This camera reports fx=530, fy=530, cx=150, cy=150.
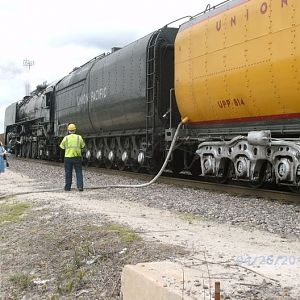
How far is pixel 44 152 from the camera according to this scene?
107ft

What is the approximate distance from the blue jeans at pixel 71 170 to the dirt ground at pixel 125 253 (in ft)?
12.4

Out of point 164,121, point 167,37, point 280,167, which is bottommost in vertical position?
point 280,167

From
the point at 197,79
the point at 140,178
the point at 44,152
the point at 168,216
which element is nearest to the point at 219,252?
the point at 168,216

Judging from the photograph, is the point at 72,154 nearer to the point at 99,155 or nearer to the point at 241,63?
the point at 241,63

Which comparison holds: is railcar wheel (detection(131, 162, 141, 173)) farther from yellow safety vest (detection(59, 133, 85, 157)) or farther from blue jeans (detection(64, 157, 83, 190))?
blue jeans (detection(64, 157, 83, 190))

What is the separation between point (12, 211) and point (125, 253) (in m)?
5.27

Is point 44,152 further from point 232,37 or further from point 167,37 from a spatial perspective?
point 232,37

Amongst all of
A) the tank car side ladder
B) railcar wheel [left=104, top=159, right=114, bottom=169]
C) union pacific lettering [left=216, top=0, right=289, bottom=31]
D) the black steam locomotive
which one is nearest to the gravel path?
the tank car side ladder

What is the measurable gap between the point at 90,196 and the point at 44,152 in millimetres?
20825

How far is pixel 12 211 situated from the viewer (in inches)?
427

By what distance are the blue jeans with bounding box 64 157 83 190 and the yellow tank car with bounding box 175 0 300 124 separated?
127 inches

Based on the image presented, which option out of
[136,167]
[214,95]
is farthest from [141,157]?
[214,95]

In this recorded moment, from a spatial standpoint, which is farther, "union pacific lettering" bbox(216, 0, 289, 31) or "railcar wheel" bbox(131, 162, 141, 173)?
"railcar wheel" bbox(131, 162, 141, 173)

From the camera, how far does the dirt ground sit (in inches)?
188
